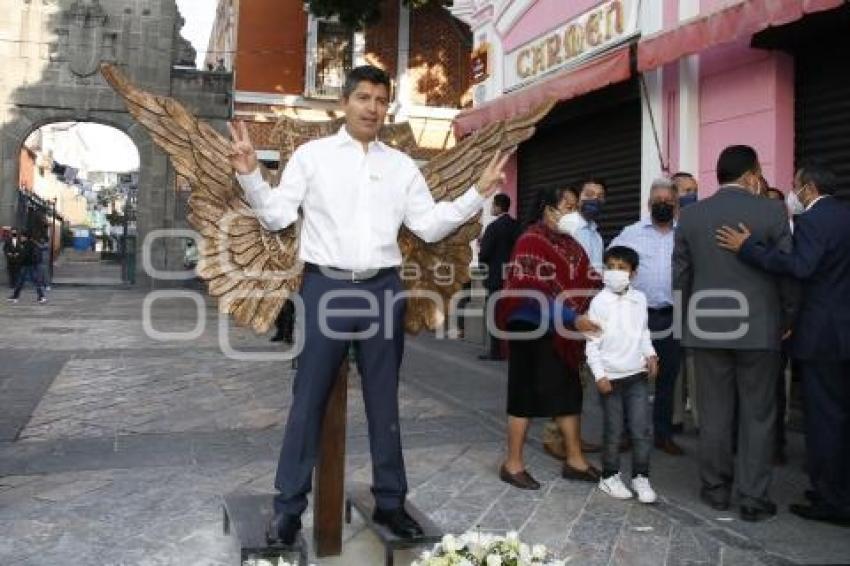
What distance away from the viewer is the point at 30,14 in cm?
2048

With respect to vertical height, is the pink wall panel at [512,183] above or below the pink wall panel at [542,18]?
below

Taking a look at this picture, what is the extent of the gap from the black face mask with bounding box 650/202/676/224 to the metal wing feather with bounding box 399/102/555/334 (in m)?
1.93

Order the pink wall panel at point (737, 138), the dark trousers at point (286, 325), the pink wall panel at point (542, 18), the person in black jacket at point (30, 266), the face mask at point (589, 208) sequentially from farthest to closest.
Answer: the person in black jacket at point (30, 266) → the dark trousers at point (286, 325) → the pink wall panel at point (542, 18) → the pink wall panel at point (737, 138) → the face mask at point (589, 208)

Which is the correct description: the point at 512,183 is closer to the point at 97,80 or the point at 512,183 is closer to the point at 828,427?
the point at 828,427

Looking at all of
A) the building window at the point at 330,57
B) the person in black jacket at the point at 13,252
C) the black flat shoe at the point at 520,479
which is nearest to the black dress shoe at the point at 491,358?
the black flat shoe at the point at 520,479

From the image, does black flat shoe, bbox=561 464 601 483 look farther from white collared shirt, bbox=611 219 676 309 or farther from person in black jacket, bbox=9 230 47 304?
person in black jacket, bbox=9 230 47 304

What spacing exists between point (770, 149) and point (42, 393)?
654cm

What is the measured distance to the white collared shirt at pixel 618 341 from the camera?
14.2ft

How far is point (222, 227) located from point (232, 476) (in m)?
1.86

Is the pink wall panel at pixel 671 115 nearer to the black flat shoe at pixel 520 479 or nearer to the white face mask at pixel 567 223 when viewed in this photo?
the white face mask at pixel 567 223

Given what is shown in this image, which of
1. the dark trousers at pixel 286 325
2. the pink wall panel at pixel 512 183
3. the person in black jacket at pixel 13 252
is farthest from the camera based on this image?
the person in black jacket at pixel 13 252

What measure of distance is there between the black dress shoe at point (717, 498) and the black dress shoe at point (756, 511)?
0.15 m

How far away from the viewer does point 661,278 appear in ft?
17.3

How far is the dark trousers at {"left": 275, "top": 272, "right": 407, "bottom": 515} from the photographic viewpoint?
312cm
